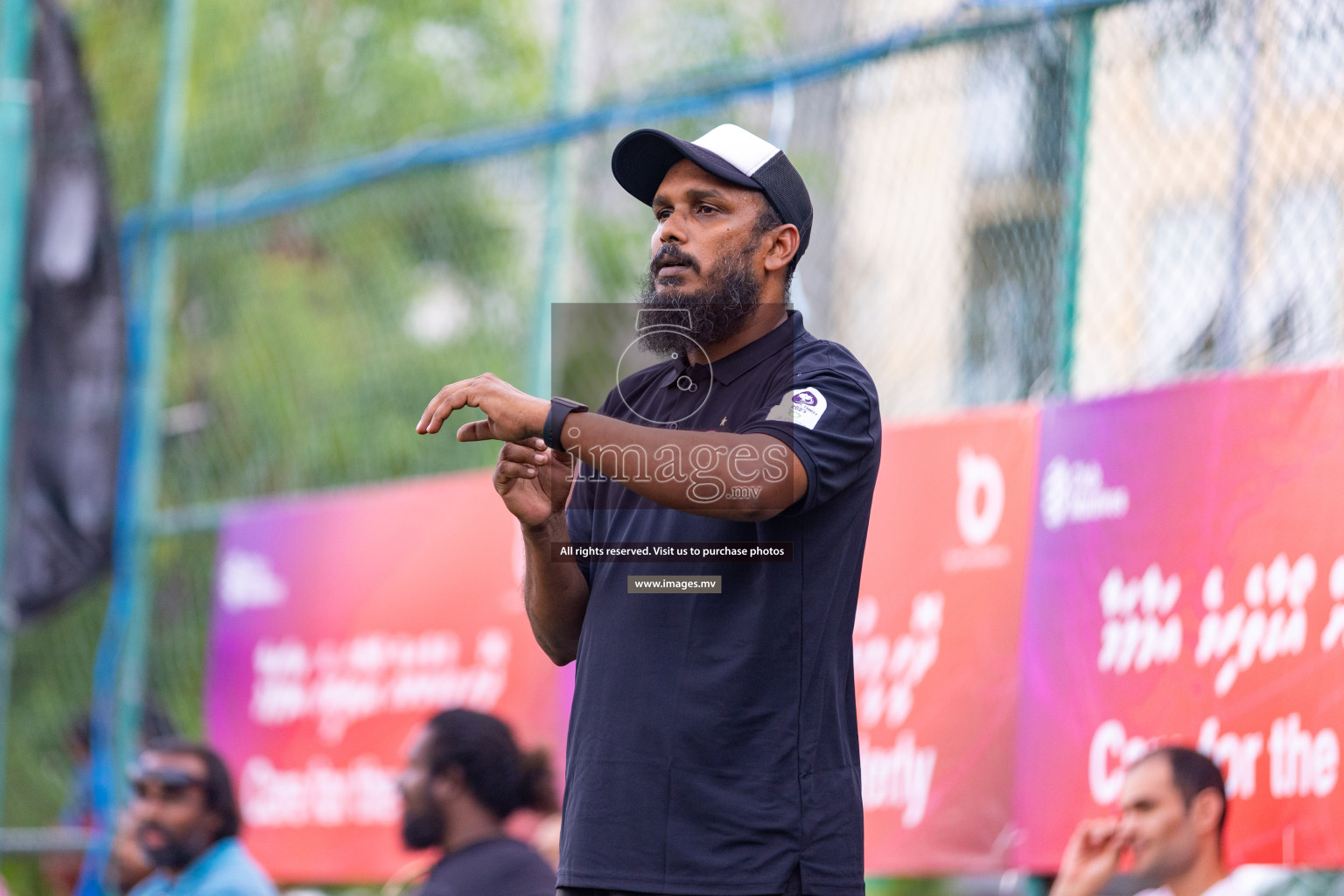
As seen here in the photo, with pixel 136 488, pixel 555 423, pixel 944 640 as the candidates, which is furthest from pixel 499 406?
pixel 136 488

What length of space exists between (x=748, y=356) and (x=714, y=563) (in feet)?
1.19

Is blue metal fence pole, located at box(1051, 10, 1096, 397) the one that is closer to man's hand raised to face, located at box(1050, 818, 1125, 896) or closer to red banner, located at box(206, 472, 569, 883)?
man's hand raised to face, located at box(1050, 818, 1125, 896)

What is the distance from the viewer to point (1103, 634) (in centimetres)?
405

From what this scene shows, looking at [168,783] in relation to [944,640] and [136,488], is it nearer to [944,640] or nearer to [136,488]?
[136,488]

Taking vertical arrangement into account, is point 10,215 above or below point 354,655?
above

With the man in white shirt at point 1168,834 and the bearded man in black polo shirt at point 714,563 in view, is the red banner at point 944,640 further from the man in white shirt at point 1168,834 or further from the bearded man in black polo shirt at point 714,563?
the bearded man in black polo shirt at point 714,563

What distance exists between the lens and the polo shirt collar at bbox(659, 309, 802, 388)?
270 centimetres

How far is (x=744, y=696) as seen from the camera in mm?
2471

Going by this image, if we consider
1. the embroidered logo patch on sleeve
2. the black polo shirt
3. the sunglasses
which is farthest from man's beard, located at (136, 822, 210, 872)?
the embroidered logo patch on sleeve

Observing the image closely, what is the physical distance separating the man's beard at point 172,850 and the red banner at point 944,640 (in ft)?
7.97

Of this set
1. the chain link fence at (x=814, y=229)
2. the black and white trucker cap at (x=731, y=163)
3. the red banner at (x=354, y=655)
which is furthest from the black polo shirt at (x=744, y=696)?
the red banner at (x=354, y=655)

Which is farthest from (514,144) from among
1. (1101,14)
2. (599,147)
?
(1101,14)

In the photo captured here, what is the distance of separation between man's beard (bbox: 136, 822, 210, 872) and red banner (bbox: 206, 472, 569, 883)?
65cm

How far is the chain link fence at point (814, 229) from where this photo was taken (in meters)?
4.25
